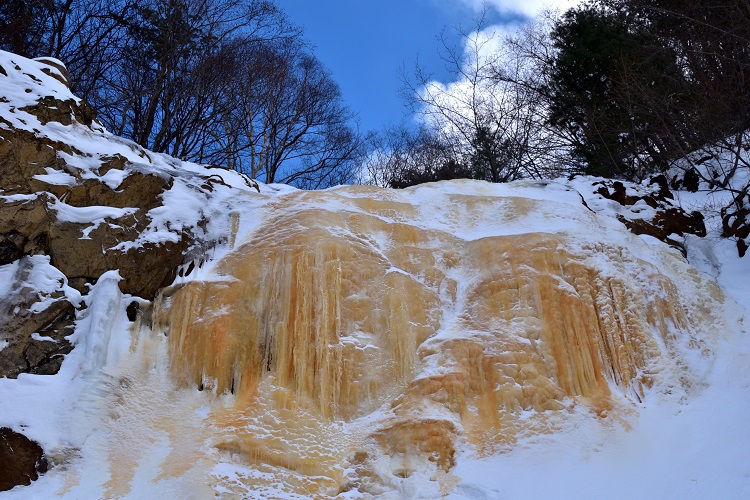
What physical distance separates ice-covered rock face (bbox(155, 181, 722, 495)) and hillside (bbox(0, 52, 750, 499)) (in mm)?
22

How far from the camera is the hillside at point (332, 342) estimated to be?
19.0 ft

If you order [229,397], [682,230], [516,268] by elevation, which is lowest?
[229,397]

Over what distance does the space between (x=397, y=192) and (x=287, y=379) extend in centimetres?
348

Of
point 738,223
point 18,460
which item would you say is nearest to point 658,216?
point 738,223

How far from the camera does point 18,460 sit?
5598mm

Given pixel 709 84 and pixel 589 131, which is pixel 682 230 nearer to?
pixel 709 84

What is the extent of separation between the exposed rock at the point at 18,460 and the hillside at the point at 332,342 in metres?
0.02

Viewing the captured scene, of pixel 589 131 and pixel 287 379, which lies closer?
pixel 287 379

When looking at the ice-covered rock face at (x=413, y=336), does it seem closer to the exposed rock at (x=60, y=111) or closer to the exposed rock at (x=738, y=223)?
the exposed rock at (x=738, y=223)

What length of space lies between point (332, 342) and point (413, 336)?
2.82 feet

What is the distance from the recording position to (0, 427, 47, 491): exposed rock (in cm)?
553

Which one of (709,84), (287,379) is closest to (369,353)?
(287,379)

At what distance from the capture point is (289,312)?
6.85 meters

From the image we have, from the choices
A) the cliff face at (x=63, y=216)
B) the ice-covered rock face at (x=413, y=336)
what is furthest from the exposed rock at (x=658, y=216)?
the cliff face at (x=63, y=216)
